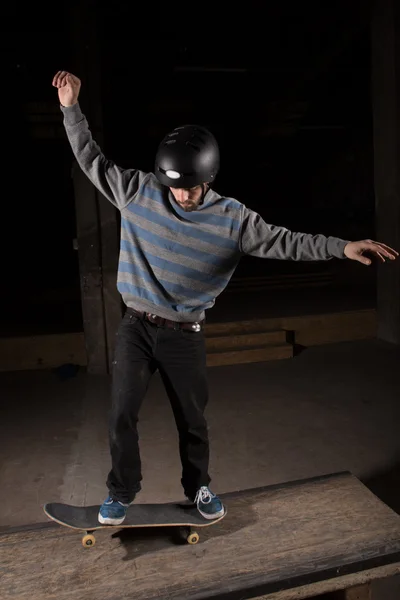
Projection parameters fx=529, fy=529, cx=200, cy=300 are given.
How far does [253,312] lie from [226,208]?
575cm

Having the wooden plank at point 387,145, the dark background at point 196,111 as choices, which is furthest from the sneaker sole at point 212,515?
the wooden plank at point 387,145

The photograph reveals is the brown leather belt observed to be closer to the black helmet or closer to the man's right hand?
the black helmet

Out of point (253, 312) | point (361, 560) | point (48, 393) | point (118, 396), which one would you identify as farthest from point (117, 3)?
point (361, 560)

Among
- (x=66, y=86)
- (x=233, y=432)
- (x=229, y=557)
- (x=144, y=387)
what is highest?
(x=66, y=86)

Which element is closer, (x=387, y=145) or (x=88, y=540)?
(x=88, y=540)

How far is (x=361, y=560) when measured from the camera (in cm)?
236

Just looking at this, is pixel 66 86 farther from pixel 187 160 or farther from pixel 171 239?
pixel 171 239

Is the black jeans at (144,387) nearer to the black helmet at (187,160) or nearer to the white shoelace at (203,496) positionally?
the white shoelace at (203,496)

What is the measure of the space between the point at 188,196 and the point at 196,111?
10.7 m

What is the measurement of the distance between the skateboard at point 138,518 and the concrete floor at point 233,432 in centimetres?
121

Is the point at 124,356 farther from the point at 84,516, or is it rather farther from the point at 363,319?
the point at 363,319

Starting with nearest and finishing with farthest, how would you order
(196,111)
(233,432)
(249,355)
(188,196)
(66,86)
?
(66,86) < (188,196) < (233,432) < (249,355) < (196,111)

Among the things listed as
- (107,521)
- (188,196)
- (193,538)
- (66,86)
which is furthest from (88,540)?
(66,86)

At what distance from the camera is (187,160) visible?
2275mm
